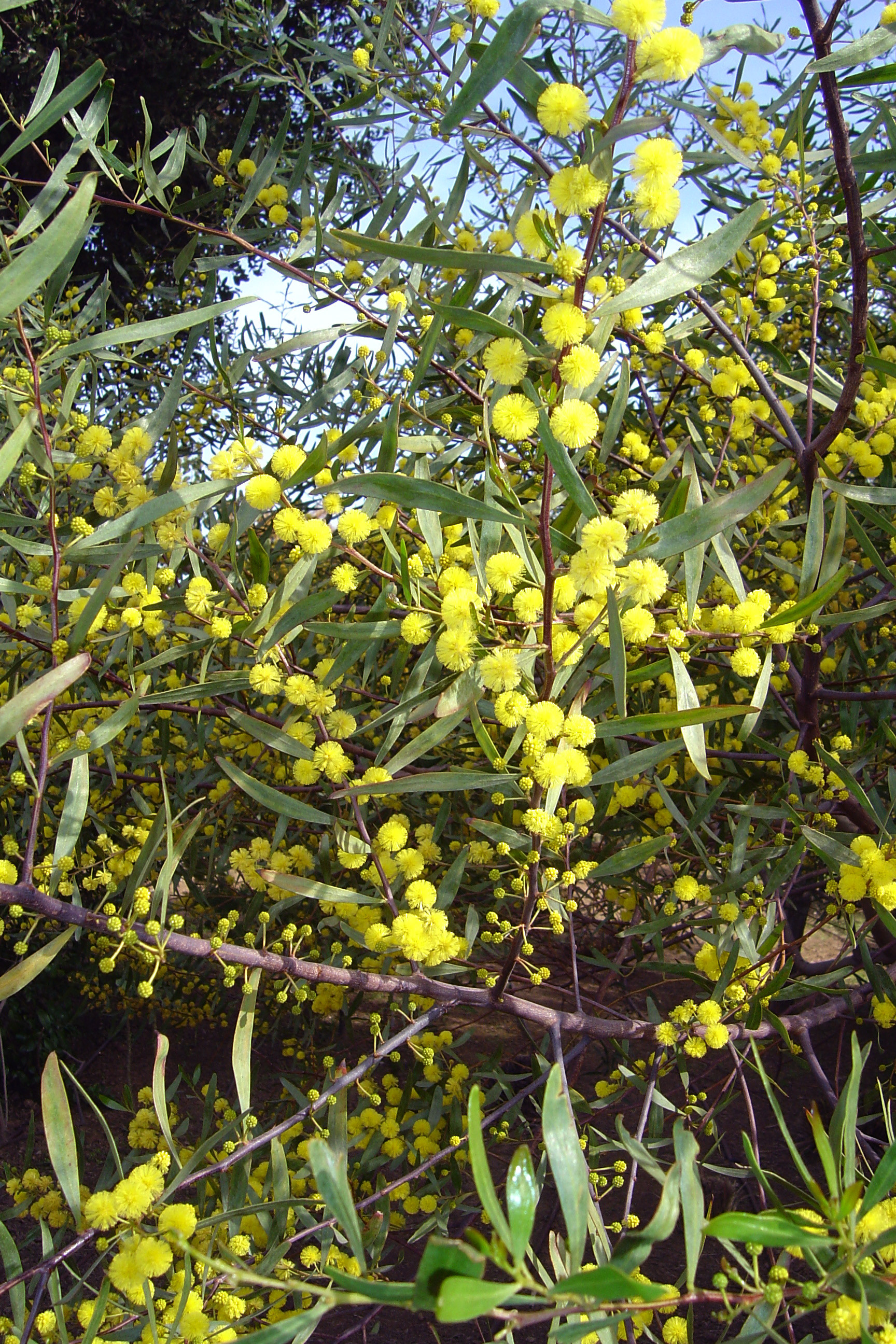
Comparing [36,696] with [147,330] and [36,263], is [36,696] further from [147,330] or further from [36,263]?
[147,330]

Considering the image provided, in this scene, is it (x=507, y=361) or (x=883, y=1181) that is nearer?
(x=883, y=1181)

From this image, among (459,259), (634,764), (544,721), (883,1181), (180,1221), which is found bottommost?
(180,1221)

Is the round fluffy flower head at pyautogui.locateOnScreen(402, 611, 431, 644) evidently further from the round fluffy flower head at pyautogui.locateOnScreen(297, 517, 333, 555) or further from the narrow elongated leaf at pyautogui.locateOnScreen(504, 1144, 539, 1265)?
the narrow elongated leaf at pyautogui.locateOnScreen(504, 1144, 539, 1265)

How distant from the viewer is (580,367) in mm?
812

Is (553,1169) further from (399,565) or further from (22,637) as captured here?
(22,637)

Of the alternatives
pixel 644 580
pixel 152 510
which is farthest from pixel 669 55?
pixel 152 510

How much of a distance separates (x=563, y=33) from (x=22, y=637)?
8.00 feet

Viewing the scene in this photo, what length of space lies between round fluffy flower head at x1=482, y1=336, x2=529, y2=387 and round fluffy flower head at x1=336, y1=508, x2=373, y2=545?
344mm

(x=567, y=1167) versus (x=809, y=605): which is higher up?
(x=809, y=605)

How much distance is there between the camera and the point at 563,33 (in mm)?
2564

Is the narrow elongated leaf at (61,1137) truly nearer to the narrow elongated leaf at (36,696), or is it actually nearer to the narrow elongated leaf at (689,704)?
the narrow elongated leaf at (36,696)

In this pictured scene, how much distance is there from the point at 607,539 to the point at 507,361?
0.20 m

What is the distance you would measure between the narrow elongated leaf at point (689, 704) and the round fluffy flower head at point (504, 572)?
0.65ft

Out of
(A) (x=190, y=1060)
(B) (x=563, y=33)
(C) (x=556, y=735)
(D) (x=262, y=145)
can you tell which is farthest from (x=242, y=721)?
(A) (x=190, y=1060)
